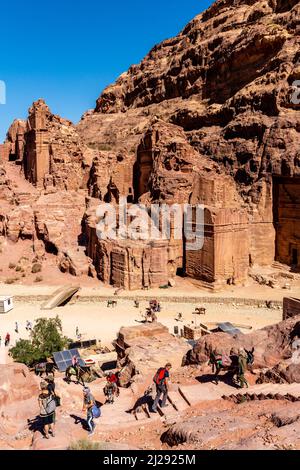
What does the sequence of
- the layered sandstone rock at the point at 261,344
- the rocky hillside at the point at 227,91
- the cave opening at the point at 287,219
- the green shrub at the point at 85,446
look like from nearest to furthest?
1. the green shrub at the point at 85,446
2. the layered sandstone rock at the point at 261,344
3. the cave opening at the point at 287,219
4. the rocky hillside at the point at 227,91

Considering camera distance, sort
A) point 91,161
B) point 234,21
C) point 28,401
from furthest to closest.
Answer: point 234,21 < point 91,161 < point 28,401

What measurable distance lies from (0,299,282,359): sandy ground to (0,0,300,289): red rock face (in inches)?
123

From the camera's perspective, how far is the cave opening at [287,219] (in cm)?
3125

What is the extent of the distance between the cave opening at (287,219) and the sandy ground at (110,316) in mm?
8959

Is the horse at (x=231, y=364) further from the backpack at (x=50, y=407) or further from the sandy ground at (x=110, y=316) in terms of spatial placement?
the sandy ground at (x=110, y=316)

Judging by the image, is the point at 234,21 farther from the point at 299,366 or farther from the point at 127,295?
the point at 299,366

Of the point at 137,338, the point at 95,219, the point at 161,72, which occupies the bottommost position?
the point at 137,338

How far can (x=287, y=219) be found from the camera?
31875 mm

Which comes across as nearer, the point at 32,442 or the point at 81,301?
the point at 32,442

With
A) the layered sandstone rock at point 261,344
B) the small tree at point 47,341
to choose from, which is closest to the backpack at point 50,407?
the layered sandstone rock at point 261,344

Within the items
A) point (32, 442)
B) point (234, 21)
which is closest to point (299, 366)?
point (32, 442)

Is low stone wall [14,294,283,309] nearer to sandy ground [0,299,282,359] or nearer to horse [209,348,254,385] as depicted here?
sandy ground [0,299,282,359]

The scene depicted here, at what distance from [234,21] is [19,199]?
36.0 meters

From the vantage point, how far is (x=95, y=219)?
1273 inches
